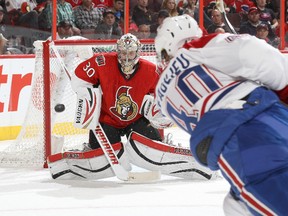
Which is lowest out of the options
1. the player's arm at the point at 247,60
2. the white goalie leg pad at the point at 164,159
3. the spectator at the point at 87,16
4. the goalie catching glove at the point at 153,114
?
the white goalie leg pad at the point at 164,159

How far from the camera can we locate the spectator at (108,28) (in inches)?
243

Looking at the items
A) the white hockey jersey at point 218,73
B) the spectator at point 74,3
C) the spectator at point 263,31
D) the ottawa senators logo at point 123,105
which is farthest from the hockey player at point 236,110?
the spectator at point 263,31

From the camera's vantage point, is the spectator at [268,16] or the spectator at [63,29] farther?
the spectator at [268,16]

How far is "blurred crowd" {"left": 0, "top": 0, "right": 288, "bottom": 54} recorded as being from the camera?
6.02 metres

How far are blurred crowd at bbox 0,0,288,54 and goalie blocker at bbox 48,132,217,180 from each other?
1726mm

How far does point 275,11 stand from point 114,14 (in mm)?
1424

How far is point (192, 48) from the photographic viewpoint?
232 centimetres

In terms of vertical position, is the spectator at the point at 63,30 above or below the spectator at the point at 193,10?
below

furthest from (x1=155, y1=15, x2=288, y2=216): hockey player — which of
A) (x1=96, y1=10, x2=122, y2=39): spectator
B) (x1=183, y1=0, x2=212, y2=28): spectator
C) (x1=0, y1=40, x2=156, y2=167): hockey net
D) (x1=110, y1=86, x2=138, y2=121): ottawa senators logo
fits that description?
(x1=183, y1=0, x2=212, y2=28): spectator

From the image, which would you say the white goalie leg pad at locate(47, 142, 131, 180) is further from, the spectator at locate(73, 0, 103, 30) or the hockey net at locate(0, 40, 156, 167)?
the spectator at locate(73, 0, 103, 30)

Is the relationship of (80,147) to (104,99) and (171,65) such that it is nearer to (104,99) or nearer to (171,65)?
(104,99)

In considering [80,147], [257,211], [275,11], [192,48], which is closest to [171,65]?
[192,48]

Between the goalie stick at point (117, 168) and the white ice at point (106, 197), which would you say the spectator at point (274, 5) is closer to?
the white ice at point (106, 197)

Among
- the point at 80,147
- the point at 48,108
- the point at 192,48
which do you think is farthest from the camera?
the point at 80,147
